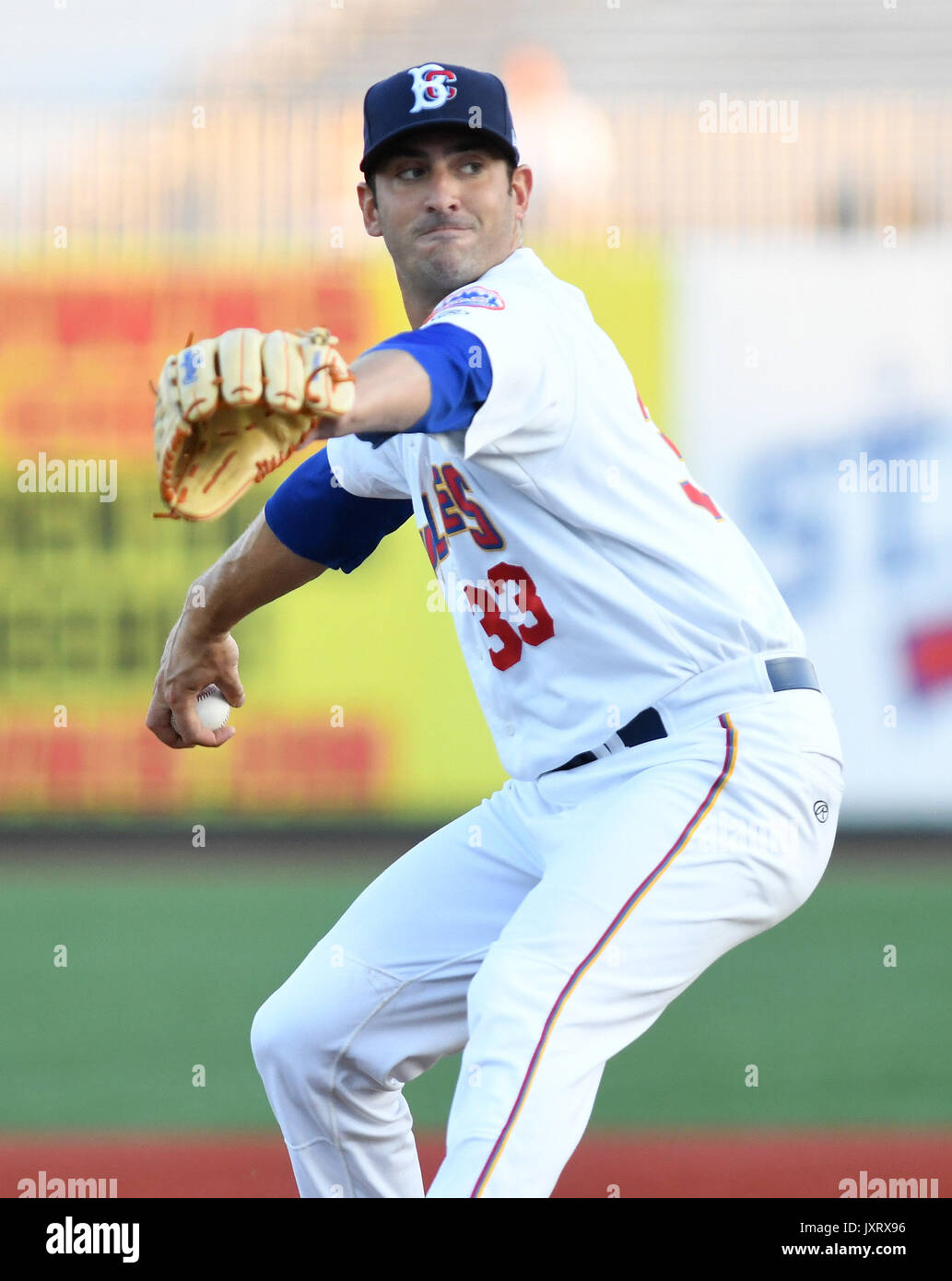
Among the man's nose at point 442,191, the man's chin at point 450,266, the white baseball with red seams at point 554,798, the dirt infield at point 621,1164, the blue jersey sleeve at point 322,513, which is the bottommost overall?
the dirt infield at point 621,1164

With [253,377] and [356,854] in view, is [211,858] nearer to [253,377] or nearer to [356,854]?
[356,854]

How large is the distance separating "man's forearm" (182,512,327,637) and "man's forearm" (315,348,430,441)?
3.20ft

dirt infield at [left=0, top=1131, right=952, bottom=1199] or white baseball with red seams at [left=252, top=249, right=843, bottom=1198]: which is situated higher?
white baseball with red seams at [left=252, top=249, right=843, bottom=1198]

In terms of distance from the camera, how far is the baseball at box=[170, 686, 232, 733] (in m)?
2.92

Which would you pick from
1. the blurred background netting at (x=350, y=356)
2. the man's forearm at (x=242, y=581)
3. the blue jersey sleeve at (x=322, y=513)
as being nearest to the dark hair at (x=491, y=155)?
the blue jersey sleeve at (x=322, y=513)

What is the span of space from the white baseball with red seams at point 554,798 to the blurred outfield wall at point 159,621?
450 centimetres

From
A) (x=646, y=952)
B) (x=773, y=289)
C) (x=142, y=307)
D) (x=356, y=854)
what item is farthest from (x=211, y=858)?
(x=646, y=952)

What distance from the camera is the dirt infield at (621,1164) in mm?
3486

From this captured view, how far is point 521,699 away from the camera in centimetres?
252

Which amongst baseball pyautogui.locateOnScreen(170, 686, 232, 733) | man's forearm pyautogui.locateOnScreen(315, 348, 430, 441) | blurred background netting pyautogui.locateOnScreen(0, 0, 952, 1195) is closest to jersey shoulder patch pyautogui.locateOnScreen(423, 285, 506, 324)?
man's forearm pyautogui.locateOnScreen(315, 348, 430, 441)

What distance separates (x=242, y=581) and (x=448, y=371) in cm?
104

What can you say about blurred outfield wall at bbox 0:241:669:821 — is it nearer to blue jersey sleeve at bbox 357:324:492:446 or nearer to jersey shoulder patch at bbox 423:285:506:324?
jersey shoulder patch at bbox 423:285:506:324

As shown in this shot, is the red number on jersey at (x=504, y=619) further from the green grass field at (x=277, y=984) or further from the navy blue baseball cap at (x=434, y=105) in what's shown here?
the green grass field at (x=277, y=984)

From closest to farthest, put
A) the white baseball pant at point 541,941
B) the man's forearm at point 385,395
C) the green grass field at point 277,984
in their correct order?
the man's forearm at point 385,395 < the white baseball pant at point 541,941 < the green grass field at point 277,984
